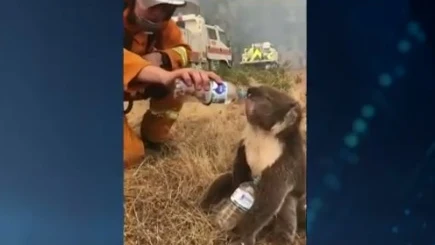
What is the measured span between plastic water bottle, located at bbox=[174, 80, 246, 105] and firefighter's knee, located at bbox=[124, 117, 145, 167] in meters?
0.15

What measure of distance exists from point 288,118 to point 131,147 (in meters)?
0.41

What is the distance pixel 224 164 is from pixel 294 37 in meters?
0.38

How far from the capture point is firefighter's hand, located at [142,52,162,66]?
1.56m

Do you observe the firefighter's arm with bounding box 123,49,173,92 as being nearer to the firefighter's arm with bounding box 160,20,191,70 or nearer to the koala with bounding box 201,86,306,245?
the firefighter's arm with bounding box 160,20,191,70
